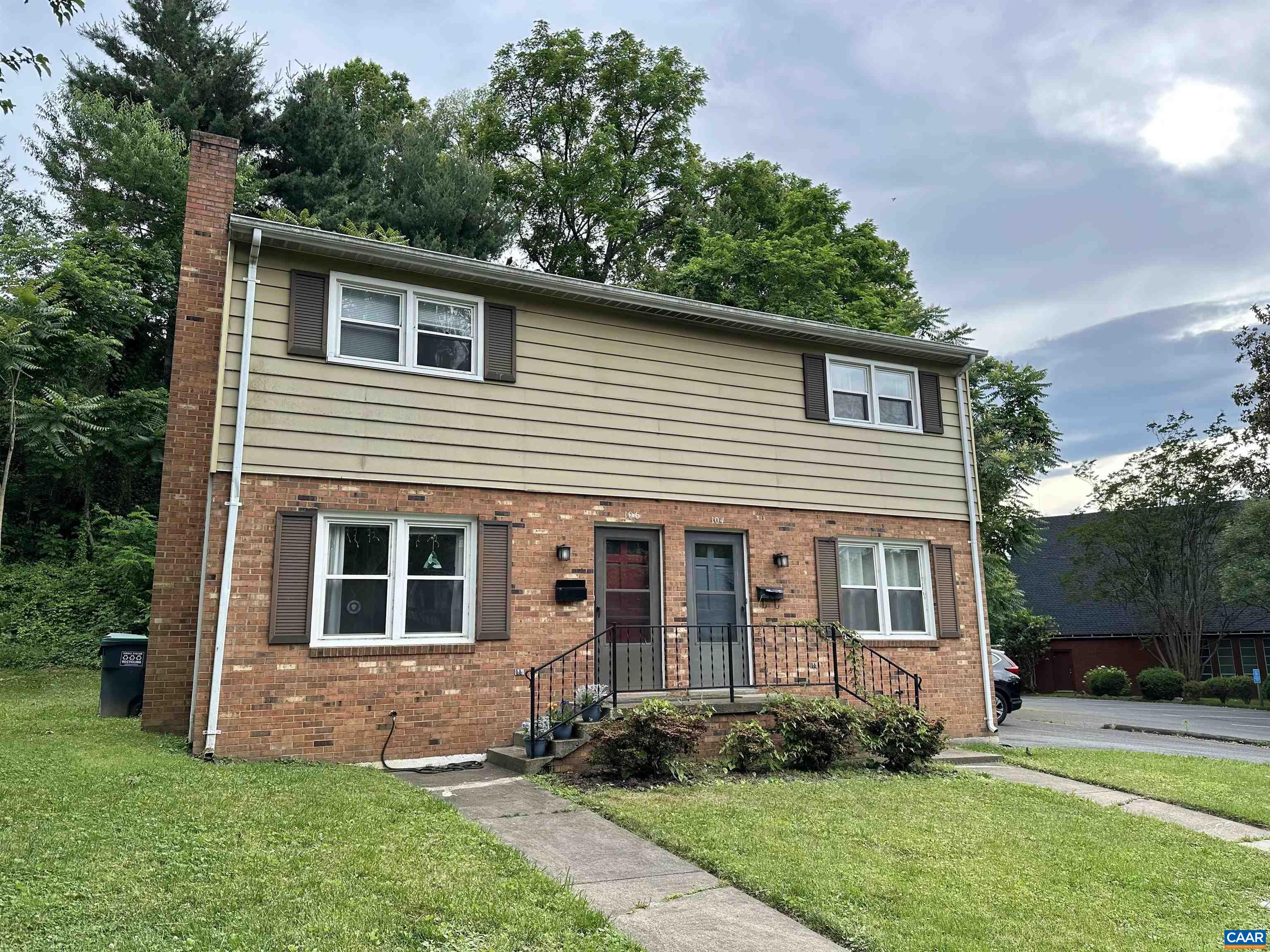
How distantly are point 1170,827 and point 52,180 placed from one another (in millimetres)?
24924

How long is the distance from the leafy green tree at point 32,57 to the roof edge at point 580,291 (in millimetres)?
2828

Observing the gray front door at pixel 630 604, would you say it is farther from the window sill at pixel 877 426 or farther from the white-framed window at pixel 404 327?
the window sill at pixel 877 426

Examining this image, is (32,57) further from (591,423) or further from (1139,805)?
(1139,805)

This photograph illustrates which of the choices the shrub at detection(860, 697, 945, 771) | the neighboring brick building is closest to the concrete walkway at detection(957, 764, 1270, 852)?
the shrub at detection(860, 697, 945, 771)

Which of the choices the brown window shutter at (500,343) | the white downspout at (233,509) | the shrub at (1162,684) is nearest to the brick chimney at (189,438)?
the white downspout at (233,509)

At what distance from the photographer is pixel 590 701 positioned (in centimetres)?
882

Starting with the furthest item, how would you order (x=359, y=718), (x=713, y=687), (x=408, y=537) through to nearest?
(x=713, y=687) < (x=408, y=537) < (x=359, y=718)

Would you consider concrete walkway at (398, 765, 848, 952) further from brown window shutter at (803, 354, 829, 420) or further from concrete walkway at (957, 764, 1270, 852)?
brown window shutter at (803, 354, 829, 420)

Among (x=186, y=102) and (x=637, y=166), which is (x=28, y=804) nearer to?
(x=186, y=102)

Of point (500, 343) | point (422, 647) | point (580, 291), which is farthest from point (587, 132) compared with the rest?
point (422, 647)

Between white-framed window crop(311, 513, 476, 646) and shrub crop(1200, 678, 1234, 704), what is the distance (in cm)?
2386

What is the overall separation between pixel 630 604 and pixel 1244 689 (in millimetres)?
22416

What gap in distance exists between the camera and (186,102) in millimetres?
21141

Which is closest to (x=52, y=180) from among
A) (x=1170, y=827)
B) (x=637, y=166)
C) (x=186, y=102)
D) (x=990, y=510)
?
(x=186, y=102)
